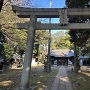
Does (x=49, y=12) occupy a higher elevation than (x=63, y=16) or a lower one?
higher

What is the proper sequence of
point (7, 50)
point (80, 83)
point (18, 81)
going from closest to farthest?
point (80, 83) < point (18, 81) < point (7, 50)

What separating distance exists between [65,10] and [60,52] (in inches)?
1939

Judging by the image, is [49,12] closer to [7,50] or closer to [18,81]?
[18,81]

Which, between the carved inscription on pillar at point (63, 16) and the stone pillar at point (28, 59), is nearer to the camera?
the carved inscription on pillar at point (63, 16)

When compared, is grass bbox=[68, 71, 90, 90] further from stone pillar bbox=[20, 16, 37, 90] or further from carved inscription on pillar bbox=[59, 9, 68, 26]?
carved inscription on pillar bbox=[59, 9, 68, 26]

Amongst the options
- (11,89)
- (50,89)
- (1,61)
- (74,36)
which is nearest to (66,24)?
(50,89)

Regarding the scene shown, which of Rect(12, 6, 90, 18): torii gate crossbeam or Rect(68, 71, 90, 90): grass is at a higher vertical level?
Rect(12, 6, 90, 18): torii gate crossbeam

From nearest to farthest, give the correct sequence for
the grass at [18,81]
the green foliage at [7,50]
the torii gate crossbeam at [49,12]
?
the torii gate crossbeam at [49,12], the grass at [18,81], the green foliage at [7,50]

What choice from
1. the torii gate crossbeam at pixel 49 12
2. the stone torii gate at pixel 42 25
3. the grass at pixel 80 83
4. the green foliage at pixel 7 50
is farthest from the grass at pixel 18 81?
the green foliage at pixel 7 50

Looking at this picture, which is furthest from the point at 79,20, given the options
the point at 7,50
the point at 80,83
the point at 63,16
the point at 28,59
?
the point at 7,50

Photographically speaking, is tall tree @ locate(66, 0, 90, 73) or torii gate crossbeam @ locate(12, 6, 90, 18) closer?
torii gate crossbeam @ locate(12, 6, 90, 18)

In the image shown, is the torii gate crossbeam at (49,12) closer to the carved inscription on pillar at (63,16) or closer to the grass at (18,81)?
the carved inscription on pillar at (63,16)

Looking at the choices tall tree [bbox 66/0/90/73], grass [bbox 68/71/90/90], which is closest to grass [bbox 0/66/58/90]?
grass [bbox 68/71/90/90]

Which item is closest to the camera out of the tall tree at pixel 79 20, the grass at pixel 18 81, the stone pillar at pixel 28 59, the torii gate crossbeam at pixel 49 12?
the torii gate crossbeam at pixel 49 12
